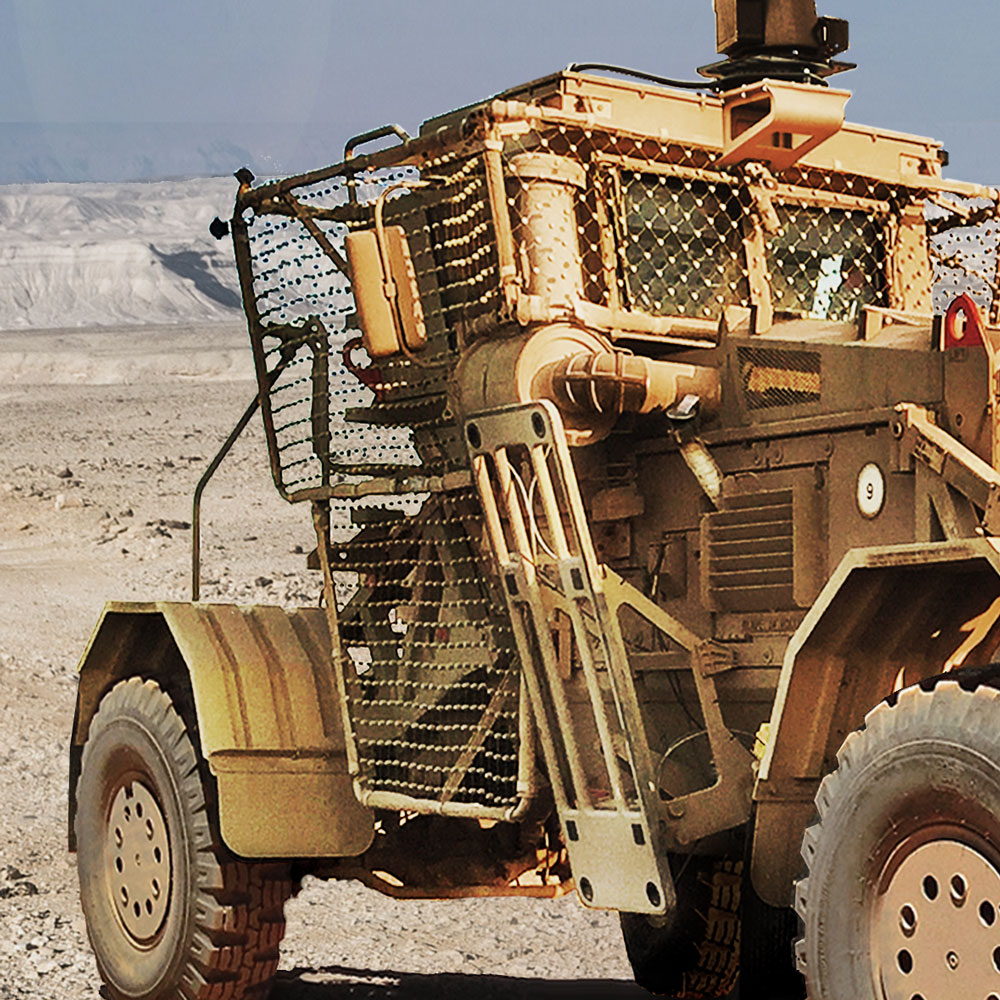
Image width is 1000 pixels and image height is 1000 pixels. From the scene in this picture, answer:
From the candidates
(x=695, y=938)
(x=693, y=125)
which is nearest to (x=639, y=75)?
(x=693, y=125)

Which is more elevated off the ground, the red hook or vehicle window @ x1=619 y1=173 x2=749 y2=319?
vehicle window @ x1=619 y1=173 x2=749 y2=319

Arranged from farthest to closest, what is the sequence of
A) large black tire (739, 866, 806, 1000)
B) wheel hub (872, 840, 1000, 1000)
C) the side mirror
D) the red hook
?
1. large black tire (739, 866, 806, 1000)
2. the side mirror
3. the red hook
4. wheel hub (872, 840, 1000, 1000)

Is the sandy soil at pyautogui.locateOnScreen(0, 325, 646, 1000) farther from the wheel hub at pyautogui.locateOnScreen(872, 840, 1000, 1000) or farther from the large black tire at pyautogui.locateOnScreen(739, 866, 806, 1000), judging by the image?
the wheel hub at pyautogui.locateOnScreen(872, 840, 1000, 1000)

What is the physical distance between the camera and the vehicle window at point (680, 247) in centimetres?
646

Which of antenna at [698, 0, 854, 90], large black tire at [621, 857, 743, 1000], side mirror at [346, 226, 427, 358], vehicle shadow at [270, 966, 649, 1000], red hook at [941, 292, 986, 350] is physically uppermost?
antenna at [698, 0, 854, 90]

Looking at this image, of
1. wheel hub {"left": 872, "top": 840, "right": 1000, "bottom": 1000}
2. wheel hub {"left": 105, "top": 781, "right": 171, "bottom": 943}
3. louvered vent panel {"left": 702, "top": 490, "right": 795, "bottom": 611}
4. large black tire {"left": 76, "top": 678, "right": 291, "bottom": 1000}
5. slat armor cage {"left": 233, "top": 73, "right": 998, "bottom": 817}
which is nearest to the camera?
wheel hub {"left": 872, "top": 840, "right": 1000, "bottom": 1000}

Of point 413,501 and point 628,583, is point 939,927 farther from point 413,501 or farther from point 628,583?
point 413,501

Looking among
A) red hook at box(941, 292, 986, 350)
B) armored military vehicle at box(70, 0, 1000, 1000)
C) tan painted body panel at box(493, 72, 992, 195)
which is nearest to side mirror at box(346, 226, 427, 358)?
armored military vehicle at box(70, 0, 1000, 1000)

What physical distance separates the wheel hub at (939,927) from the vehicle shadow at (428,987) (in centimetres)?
335

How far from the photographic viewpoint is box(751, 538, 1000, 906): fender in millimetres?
4910

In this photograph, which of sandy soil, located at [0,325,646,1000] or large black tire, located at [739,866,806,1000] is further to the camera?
sandy soil, located at [0,325,646,1000]

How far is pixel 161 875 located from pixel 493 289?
8.53ft

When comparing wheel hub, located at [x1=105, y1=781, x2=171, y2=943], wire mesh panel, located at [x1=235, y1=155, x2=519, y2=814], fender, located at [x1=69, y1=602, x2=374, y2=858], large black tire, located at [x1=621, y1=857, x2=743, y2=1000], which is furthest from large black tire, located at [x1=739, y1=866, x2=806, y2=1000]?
wheel hub, located at [x1=105, y1=781, x2=171, y2=943]

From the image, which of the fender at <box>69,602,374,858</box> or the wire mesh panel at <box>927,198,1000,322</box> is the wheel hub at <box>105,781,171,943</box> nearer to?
the fender at <box>69,602,374,858</box>
